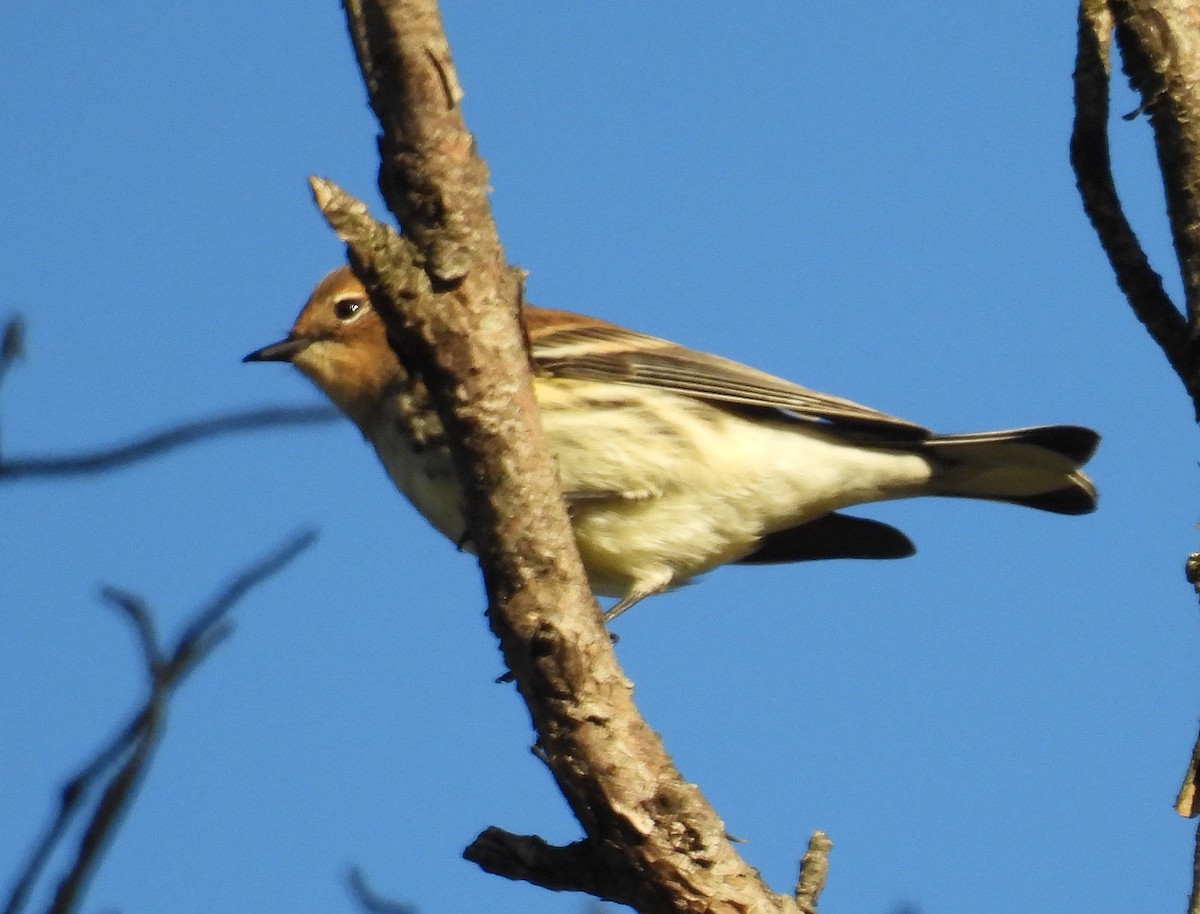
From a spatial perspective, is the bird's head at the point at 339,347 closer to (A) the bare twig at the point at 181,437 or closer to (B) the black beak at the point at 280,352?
(B) the black beak at the point at 280,352

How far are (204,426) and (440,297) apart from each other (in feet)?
2.21

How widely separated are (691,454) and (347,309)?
2217mm

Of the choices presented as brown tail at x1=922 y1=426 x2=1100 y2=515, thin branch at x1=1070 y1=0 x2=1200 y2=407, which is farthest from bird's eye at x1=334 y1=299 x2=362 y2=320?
thin branch at x1=1070 y1=0 x2=1200 y2=407

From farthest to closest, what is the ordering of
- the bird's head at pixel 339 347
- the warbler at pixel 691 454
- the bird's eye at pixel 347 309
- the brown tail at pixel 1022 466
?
the bird's eye at pixel 347 309
the bird's head at pixel 339 347
the brown tail at pixel 1022 466
the warbler at pixel 691 454

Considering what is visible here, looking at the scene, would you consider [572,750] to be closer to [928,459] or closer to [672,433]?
[672,433]

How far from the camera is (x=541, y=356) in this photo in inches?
307

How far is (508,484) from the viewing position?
418cm

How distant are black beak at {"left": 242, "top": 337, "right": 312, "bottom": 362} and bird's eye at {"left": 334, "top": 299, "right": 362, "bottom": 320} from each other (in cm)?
21

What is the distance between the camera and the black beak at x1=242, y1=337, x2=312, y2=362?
873 centimetres

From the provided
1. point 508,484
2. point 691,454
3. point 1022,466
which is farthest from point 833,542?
point 508,484

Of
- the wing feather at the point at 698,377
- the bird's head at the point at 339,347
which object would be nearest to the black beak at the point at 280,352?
the bird's head at the point at 339,347

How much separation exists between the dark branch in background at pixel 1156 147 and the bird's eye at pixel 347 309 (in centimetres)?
476

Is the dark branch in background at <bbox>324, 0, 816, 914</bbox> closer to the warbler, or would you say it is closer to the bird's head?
the warbler

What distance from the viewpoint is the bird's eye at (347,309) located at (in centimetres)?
871
